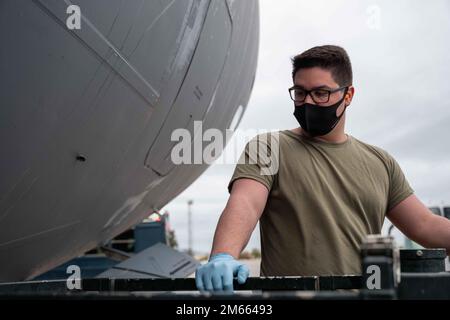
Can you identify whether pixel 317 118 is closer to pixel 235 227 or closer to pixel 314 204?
pixel 314 204

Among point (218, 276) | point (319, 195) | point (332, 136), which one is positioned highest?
point (332, 136)

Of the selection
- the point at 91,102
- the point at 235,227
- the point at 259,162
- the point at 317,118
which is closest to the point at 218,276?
the point at 235,227

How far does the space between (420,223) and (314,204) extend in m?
0.52

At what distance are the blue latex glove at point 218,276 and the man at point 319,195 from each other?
0.80ft

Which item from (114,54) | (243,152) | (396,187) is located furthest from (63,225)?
(396,187)

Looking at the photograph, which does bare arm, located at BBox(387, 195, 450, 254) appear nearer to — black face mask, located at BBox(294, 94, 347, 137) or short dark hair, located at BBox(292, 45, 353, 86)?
black face mask, located at BBox(294, 94, 347, 137)

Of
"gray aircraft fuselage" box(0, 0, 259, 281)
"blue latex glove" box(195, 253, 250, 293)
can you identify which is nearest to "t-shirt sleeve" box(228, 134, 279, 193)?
"blue latex glove" box(195, 253, 250, 293)

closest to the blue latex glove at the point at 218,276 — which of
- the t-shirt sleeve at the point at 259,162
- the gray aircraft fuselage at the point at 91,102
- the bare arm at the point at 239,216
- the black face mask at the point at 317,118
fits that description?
the bare arm at the point at 239,216

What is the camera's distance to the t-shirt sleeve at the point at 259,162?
6.04ft

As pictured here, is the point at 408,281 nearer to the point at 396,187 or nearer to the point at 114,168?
the point at 396,187

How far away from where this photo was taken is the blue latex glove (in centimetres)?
139

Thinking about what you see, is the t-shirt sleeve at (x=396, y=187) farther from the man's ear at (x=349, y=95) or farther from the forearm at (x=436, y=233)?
the man's ear at (x=349, y=95)

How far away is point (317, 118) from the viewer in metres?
2.00
